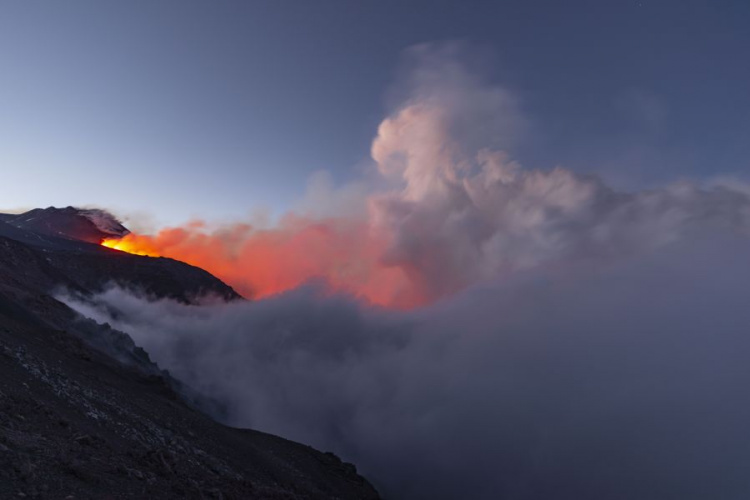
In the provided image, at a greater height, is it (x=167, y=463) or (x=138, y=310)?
(x=138, y=310)

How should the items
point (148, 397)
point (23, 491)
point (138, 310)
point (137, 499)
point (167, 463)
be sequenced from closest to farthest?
point (23, 491), point (137, 499), point (167, 463), point (148, 397), point (138, 310)

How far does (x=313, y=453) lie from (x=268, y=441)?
12.3 metres

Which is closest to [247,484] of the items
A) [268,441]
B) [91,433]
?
[91,433]

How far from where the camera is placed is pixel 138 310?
6594 inches

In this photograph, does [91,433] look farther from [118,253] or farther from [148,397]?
[118,253]

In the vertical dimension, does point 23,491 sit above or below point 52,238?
below

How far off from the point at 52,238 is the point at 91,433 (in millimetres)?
192847

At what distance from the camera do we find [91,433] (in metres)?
28.1

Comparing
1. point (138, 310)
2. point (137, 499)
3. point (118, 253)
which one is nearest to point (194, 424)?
point (137, 499)

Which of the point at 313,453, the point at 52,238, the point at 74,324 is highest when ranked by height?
the point at 52,238

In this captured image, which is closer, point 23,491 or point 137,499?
point 23,491

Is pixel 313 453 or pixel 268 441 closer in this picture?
pixel 268 441

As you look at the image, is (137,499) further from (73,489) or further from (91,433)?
(91,433)

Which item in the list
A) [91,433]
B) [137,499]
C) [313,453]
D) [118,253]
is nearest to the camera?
[137,499]
